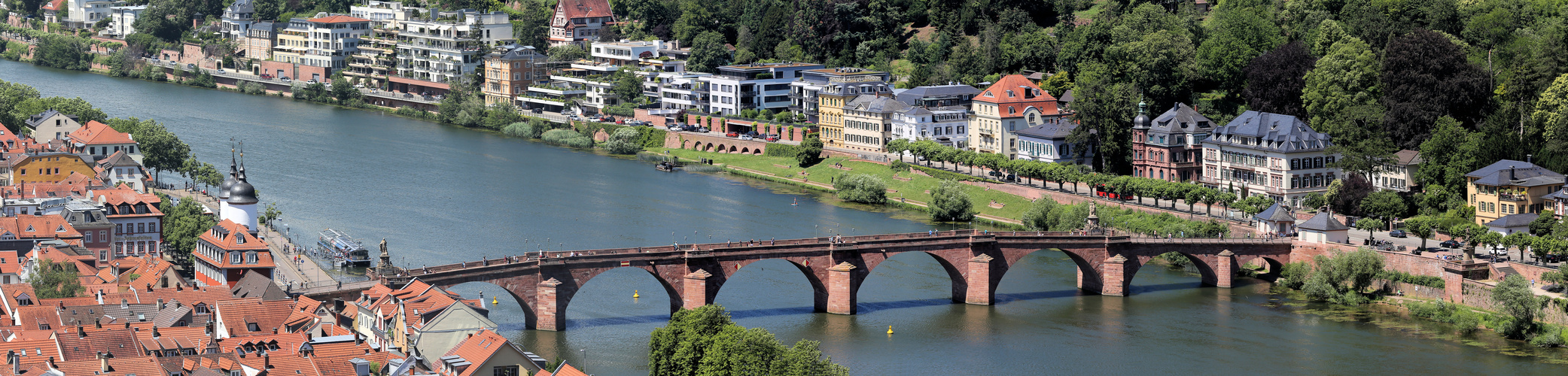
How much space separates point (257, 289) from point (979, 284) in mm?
31032

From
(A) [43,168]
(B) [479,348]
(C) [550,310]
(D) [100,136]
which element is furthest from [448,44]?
(B) [479,348]

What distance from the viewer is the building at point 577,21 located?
183 metres

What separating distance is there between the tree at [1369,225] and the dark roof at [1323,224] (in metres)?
2.04

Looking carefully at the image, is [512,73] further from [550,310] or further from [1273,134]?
[550,310]

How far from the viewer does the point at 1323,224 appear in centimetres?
9600

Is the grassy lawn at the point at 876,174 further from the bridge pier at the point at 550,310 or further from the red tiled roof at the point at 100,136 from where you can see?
the red tiled roof at the point at 100,136

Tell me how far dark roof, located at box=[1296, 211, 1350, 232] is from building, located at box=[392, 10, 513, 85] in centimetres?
9341

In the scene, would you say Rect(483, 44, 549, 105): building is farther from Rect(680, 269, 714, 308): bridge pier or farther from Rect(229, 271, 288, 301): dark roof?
Rect(229, 271, 288, 301): dark roof

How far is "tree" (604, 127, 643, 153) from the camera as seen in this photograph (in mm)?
146125

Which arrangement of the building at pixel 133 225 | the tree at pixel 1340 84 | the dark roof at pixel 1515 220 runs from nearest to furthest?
the dark roof at pixel 1515 220 < the building at pixel 133 225 < the tree at pixel 1340 84

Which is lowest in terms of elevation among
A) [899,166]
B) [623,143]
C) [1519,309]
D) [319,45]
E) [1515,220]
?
[1519,309]

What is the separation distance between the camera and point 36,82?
182m

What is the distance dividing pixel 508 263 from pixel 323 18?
384ft

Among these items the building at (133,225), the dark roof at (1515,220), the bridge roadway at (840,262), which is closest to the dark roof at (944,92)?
the bridge roadway at (840,262)
